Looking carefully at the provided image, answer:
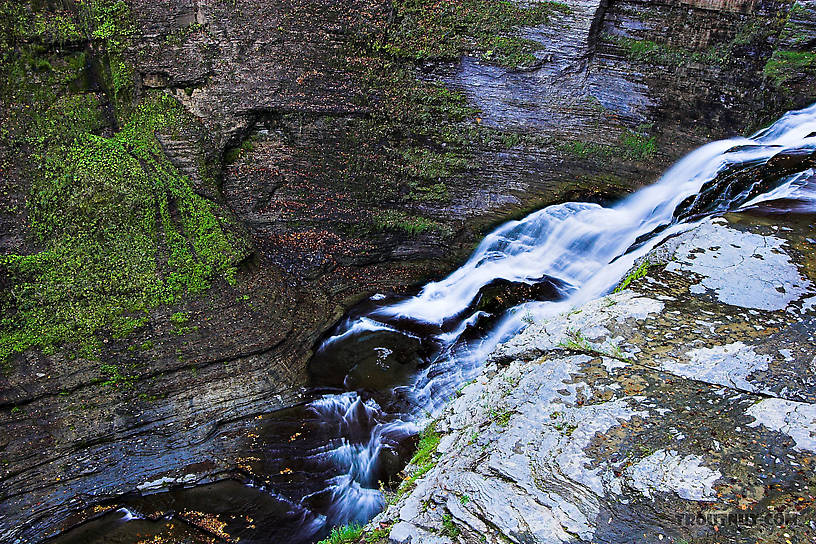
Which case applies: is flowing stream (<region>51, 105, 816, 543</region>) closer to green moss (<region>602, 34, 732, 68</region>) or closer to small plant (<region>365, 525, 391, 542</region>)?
green moss (<region>602, 34, 732, 68</region>)

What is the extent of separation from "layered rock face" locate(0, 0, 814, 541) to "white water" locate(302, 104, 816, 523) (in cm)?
29

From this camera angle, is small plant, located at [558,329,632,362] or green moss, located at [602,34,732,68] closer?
small plant, located at [558,329,632,362]

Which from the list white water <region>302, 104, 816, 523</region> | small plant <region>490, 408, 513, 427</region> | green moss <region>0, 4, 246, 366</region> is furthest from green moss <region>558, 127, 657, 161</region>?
green moss <region>0, 4, 246, 366</region>

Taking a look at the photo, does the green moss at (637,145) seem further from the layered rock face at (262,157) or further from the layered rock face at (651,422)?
the layered rock face at (651,422)

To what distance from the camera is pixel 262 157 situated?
6.30m

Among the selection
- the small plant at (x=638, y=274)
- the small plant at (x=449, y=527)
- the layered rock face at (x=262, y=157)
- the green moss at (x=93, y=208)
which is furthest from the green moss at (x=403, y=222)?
the small plant at (x=449, y=527)

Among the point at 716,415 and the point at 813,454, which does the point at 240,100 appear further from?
the point at 813,454

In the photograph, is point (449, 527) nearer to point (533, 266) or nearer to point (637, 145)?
point (533, 266)

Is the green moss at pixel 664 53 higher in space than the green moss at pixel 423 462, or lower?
higher

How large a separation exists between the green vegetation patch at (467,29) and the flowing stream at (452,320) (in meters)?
2.03

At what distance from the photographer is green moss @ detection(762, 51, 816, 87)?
5484mm

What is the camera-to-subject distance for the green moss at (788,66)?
5484 mm

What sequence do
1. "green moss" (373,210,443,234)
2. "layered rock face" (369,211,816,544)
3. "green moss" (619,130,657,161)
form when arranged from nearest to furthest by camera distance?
"layered rock face" (369,211,816,544) → "green moss" (619,130,657,161) → "green moss" (373,210,443,234)

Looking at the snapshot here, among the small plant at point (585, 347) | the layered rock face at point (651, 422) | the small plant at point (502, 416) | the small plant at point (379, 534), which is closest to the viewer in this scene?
the layered rock face at point (651, 422)
